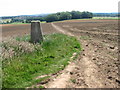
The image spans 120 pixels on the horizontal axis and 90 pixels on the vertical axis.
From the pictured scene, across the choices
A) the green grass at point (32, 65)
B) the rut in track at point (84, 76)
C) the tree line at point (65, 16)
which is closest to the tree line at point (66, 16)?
the tree line at point (65, 16)

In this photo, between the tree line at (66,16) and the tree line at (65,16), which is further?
the tree line at (65,16)

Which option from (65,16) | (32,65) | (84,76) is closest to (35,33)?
(32,65)

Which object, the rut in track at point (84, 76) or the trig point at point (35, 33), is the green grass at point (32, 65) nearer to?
Answer: the rut in track at point (84, 76)

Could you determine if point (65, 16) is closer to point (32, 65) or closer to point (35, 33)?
point (35, 33)

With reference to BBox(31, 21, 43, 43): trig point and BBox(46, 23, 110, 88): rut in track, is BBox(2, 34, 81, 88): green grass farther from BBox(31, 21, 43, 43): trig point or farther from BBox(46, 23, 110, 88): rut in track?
BBox(31, 21, 43, 43): trig point

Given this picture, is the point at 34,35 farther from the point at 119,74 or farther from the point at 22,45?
the point at 119,74

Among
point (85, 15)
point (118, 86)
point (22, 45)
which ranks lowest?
point (118, 86)

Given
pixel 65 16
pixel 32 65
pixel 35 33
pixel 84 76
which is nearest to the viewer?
pixel 84 76

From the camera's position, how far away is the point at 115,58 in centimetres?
895

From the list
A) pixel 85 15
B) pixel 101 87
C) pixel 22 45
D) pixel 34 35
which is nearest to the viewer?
pixel 101 87

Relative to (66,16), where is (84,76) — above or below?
below

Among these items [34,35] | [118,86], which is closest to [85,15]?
[34,35]

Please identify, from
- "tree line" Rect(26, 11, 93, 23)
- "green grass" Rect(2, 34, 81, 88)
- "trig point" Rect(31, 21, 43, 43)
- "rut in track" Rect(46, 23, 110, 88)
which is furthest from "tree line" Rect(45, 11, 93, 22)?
"rut in track" Rect(46, 23, 110, 88)

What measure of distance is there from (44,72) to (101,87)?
9.13ft
